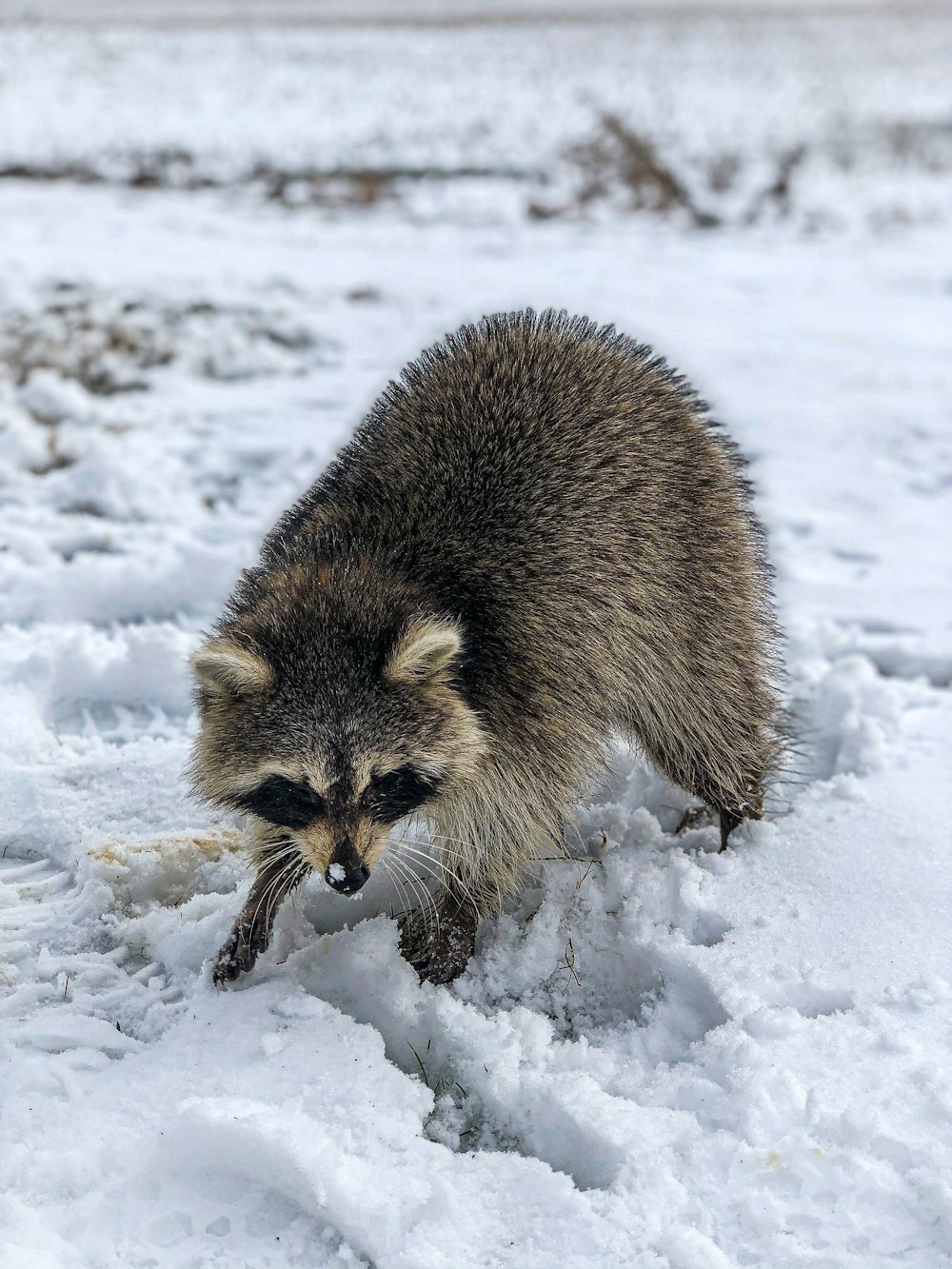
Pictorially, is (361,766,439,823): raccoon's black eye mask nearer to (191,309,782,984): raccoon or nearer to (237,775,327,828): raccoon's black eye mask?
(191,309,782,984): raccoon

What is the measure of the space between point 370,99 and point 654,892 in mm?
19868

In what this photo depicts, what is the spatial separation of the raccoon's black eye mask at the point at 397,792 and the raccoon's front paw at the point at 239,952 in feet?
1.60

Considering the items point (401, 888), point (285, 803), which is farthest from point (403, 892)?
point (285, 803)

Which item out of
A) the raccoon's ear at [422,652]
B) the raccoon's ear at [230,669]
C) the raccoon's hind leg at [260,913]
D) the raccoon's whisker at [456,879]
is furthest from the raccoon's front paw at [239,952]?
the raccoon's ear at [422,652]

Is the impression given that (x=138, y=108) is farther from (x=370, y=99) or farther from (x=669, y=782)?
(x=669, y=782)

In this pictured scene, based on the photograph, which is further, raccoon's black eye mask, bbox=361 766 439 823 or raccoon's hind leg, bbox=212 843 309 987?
raccoon's hind leg, bbox=212 843 309 987

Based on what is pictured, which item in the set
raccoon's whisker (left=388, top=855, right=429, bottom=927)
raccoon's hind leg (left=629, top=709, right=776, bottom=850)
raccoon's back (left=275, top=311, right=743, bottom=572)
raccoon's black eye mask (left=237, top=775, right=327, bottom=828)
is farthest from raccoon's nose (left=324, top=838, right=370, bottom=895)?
raccoon's hind leg (left=629, top=709, right=776, bottom=850)

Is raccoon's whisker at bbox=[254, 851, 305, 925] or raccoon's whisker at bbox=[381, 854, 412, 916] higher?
raccoon's whisker at bbox=[254, 851, 305, 925]

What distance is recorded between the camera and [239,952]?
2.79m

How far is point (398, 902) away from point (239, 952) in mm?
487

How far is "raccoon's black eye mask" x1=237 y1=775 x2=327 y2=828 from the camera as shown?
2.55m

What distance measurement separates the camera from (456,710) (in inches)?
107

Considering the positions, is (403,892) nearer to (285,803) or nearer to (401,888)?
(401,888)

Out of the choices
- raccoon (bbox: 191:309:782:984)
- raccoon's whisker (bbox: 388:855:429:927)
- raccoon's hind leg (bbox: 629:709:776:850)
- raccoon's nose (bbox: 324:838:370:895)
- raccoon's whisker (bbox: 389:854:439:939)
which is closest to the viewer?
raccoon's nose (bbox: 324:838:370:895)
